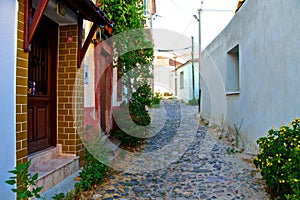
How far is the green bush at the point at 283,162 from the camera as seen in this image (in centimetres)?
246

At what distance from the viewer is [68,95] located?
3738 millimetres

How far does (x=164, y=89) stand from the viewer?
27703 millimetres

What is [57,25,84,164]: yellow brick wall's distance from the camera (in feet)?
12.2

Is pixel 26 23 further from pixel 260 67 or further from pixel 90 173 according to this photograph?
pixel 260 67

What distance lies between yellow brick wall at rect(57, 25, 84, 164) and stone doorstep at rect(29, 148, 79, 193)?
170mm

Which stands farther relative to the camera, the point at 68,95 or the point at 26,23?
the point at 68,95

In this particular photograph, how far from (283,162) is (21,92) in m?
2.84

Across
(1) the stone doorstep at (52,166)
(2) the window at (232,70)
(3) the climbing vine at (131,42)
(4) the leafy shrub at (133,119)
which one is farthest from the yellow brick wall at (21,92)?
(2) the window at (232,70)

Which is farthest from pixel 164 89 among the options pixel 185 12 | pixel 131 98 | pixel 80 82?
pixel 80 82

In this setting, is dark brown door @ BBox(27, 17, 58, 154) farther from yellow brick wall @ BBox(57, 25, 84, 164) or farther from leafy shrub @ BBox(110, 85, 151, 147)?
leafy shrub @ BBox(110, 85, 151, 147)

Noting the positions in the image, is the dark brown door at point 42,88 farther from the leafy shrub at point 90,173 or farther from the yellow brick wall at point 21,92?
the yellow brick wall at point 21,92

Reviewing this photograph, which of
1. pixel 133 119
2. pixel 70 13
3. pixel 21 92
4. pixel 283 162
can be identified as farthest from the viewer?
pixel 133 119

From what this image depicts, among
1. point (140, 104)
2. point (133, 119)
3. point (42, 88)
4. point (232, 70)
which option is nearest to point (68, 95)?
point (42, 88)

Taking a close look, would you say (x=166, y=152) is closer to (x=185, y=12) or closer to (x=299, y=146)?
(x=299, y=146)
